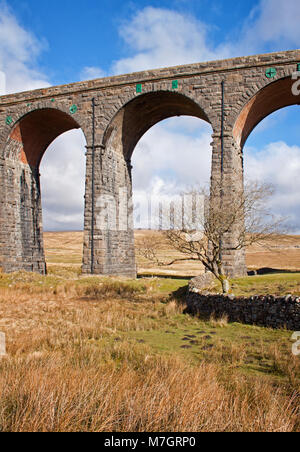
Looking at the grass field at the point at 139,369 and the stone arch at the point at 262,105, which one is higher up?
the stone arch at the point at 262,105

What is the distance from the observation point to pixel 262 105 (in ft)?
64.9

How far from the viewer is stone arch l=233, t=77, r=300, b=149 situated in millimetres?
18031

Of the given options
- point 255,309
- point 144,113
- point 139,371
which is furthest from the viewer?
point 144,113

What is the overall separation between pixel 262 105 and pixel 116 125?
8889 millimetres

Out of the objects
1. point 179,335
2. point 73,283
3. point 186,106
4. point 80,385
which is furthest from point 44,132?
point 80,385

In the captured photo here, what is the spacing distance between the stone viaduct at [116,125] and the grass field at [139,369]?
715 centimetres

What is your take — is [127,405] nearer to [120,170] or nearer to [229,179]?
[229,179]

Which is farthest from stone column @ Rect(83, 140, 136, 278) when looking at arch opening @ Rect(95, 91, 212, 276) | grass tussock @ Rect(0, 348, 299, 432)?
grass tussock @ Rect(0, 348, 299, 432)

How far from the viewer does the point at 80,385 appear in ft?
14.3

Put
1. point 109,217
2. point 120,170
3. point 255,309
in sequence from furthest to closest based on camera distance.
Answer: point 120,170
point 109,217
point 255,309

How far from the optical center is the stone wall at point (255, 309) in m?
9.26

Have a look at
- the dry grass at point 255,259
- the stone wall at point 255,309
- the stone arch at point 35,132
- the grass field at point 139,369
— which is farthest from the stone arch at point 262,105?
the stone wall at point 255,309

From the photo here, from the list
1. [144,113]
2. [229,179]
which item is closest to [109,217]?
[144,113]

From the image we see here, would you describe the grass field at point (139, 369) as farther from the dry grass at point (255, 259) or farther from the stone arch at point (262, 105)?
the stone arch at point (262, 105)
